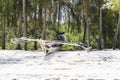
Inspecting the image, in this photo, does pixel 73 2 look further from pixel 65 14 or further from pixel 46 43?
pixel 46 43

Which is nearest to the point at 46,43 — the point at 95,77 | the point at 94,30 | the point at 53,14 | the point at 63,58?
the point at 63,58

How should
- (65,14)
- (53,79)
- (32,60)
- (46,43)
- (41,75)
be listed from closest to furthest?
(53,79), (41,75), (32,60), (46,43), (65,14)

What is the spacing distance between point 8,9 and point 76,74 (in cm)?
1549

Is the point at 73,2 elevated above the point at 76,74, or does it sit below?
above

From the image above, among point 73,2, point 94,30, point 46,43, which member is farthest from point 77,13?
point 46,43

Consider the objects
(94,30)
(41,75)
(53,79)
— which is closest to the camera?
(53,79)

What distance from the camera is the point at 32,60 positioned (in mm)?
18031

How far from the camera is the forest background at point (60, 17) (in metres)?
26.4

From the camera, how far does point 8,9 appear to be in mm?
26891

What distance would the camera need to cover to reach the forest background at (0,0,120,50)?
26.4 metres

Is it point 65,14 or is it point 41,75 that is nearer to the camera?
point 41,75

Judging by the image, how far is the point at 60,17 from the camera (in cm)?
2823

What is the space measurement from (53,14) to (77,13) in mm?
2168

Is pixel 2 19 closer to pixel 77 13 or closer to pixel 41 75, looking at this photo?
pixel 77 13
